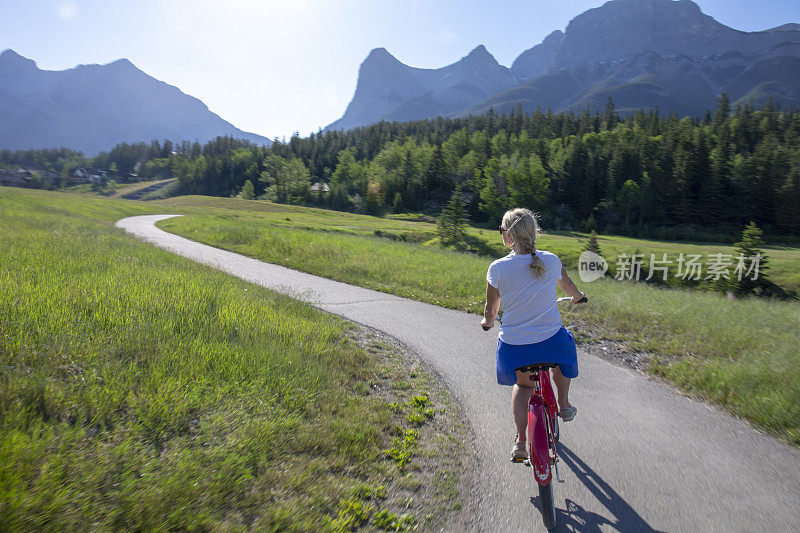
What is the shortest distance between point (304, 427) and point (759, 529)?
4.09 meters

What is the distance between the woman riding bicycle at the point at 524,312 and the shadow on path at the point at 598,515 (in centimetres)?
57

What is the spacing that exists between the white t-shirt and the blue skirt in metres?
0.07

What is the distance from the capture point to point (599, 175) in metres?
85.6

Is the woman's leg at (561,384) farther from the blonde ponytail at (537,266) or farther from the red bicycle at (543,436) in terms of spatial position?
the blonde ponytail at (537,266)

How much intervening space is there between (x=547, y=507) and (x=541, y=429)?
605 millimetres

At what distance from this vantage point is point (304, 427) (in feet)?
13.7

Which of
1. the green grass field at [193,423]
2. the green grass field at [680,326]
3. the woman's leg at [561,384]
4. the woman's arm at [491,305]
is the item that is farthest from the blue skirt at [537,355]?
the green grass field at [680,326]

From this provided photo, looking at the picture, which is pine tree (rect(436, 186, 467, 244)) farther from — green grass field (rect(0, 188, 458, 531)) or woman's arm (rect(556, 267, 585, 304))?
woman's arm (rect(556, 267, 585, 304))

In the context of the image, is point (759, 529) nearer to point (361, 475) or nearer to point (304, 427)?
point (361, 475)

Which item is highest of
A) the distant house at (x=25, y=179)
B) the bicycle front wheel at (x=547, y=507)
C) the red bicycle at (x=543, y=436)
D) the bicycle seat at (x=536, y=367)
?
the distant house at (x=25, y=179)

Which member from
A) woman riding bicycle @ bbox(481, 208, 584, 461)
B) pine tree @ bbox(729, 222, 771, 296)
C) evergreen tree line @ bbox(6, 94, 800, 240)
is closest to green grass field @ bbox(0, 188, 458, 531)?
woman riding bicycle @ bbox(481, 208, 584, 461)

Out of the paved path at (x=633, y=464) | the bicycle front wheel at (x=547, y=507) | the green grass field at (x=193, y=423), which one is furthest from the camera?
the paved path at (x=633, y=464)

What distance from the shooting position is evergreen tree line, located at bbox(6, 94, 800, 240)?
73.8 m

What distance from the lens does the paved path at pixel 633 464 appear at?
3.45 m
